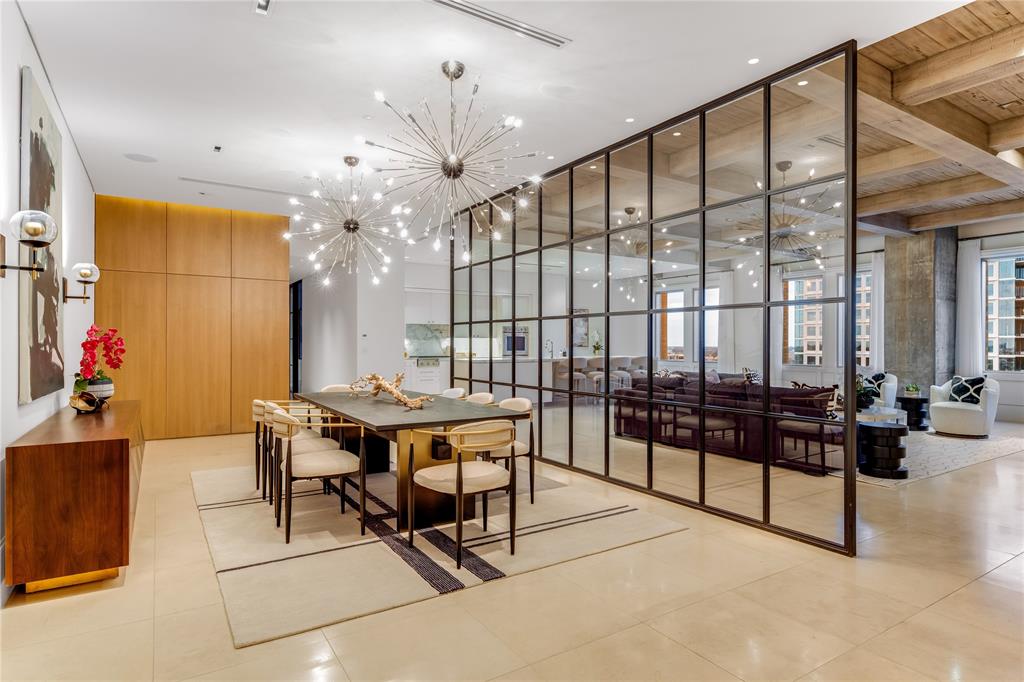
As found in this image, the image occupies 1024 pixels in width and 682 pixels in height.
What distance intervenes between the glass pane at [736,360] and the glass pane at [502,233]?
3.07 m

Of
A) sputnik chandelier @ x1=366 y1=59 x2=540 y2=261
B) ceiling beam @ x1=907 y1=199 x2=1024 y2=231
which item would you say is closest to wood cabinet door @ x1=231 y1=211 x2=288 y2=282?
sputnik chandelier @ x1=366 y1=59 x2=540 y2=261

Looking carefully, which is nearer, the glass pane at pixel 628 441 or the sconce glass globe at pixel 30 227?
the sconce glass globe at pixel 30 227

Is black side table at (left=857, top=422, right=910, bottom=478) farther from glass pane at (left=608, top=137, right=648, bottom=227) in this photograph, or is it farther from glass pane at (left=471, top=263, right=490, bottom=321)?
glass pane at (left=471, top=263, right=490, bottom=321)

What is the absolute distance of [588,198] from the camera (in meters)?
5.71

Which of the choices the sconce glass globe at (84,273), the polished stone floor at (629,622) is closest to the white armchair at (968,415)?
the polished stone floor at (629,622)

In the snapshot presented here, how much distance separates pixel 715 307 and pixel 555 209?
2.39 meters

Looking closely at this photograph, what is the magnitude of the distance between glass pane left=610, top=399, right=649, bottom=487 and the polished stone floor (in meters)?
1.23

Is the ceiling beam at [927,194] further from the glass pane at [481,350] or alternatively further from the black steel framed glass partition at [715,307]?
the glass pane at [481,350]

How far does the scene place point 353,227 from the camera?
5.61 meters

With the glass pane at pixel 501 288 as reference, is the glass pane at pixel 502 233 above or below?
above

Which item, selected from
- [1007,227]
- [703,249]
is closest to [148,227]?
[703,249]

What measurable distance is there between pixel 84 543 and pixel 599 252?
4.51 m

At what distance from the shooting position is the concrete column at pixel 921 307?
31.1 ft

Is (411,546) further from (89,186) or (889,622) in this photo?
(89,186)
